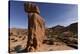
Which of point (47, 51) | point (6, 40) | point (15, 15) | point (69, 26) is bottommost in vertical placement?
point (47, 51)

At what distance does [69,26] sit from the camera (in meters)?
1.87

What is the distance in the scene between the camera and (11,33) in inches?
65.8

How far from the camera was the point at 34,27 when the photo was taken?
1.75 metres

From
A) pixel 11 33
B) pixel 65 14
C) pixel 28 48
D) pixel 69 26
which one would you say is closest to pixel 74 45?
pixel 69 26

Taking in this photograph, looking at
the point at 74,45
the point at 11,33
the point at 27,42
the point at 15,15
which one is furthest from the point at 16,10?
the point at 74,45

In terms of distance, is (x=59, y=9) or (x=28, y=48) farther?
(x=59, y=9)

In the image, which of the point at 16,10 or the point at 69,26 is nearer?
the point at 16,10

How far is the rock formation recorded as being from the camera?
173 centimetres

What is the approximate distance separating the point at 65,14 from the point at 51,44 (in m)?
0.38

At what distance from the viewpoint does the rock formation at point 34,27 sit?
5.67 ft

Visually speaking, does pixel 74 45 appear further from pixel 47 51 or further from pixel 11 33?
pixel 11 33

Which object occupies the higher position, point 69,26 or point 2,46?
point 69,26

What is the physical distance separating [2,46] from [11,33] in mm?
160

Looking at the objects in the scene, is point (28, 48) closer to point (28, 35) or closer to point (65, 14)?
point (28, 35)
